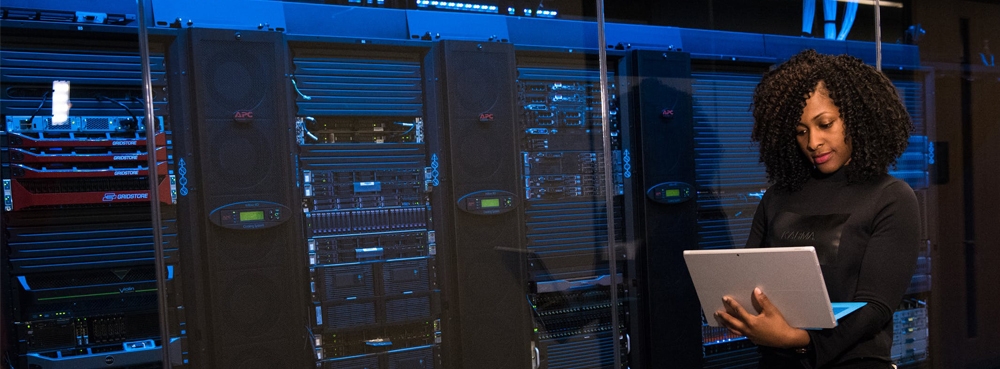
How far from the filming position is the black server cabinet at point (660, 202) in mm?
3203

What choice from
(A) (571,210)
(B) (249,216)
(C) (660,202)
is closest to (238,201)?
(B) (249,216)

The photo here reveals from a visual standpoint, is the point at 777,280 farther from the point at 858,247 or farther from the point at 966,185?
the point at 966,185

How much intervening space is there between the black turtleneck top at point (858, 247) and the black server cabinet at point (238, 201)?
5.96 feet

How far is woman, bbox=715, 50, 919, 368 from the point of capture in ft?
4.44

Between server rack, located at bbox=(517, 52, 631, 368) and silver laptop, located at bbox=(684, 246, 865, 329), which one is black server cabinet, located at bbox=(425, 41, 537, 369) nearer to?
server rack, located at bbox=(517, 52, 631, 368)

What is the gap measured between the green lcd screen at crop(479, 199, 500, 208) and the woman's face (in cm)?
156

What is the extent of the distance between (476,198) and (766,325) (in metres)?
1.67

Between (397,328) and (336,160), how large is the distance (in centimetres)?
76

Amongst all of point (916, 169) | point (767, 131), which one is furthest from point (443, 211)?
point (916, 169)

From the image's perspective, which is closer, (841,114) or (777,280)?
(777,280)

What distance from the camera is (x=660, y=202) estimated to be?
126 inches

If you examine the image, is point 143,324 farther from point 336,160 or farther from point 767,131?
point 767,131

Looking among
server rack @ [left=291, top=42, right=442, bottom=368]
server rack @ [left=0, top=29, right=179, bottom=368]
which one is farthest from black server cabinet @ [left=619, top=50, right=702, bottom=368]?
server rack @ [left=0, top=29, right=179, bottom=368]

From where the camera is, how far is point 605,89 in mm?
→ 3113
